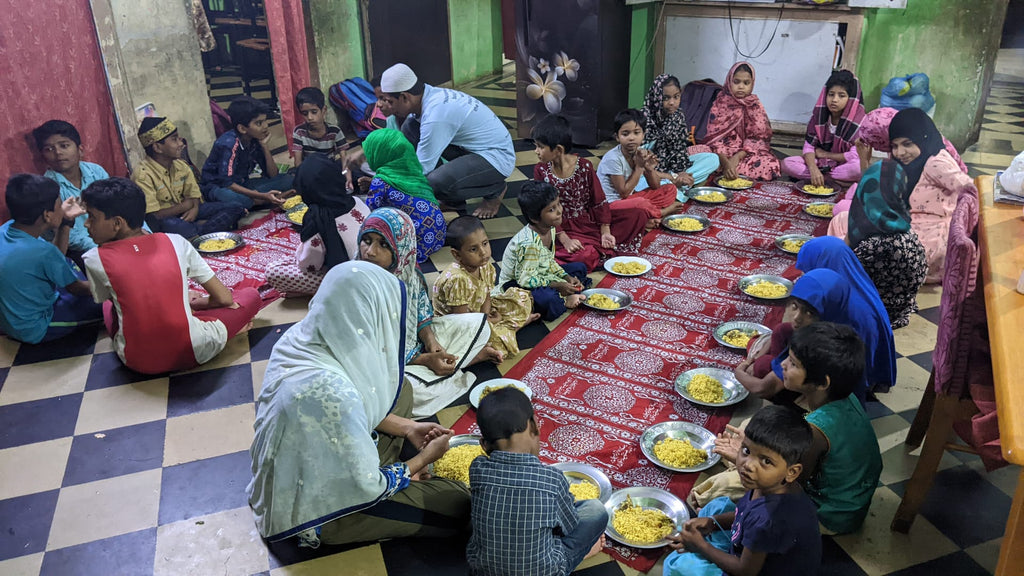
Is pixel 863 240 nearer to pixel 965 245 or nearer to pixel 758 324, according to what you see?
pixel 758 324

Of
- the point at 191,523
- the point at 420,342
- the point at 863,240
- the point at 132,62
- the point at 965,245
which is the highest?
the point at 132,62

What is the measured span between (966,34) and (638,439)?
567 centimetres

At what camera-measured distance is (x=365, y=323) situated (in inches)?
109

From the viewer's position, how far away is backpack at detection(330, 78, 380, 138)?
7.40 metres

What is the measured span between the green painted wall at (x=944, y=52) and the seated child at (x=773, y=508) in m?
5.97

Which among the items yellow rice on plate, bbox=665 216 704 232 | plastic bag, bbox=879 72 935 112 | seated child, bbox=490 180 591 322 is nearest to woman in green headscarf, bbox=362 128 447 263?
seated child, bbox=490 180 591 322

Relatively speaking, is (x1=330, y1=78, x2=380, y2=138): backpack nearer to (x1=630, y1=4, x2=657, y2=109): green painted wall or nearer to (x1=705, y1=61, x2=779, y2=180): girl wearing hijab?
(x1=630, y1=4, x2=657, y2=109): green painted wall

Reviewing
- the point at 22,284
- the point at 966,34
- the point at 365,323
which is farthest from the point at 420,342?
the point at 966,34

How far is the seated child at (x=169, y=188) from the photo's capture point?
5.50 m

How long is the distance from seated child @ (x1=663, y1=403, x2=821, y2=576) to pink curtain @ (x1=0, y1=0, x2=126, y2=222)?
196 inches

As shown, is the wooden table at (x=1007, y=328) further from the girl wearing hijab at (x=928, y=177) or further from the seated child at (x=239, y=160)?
the seated child at (x=239, y=160)

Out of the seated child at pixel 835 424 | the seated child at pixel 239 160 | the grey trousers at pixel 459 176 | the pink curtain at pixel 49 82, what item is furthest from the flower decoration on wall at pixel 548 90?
the seated child at pixel 835 424

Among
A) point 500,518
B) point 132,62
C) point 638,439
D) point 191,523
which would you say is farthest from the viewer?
point 132,62

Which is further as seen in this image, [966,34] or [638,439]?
[966,34]
